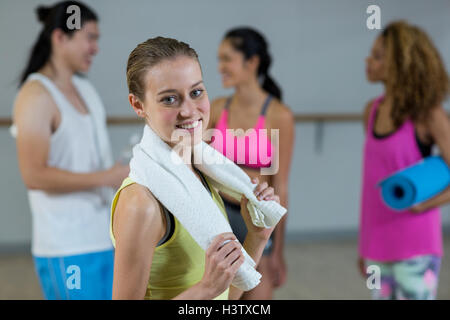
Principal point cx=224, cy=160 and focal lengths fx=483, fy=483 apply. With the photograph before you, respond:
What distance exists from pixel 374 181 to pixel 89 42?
Result: 2.28ft

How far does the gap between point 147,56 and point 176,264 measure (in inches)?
6.1

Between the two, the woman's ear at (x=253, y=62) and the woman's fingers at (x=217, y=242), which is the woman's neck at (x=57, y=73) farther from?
the woman's fingers at (x=217, y=242)

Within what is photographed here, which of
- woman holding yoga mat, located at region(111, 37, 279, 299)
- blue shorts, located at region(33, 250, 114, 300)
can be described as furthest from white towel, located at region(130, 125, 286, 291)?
blue shorts, located at region(33, 250, 114, 300)

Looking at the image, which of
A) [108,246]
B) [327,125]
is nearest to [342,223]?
[327,125]

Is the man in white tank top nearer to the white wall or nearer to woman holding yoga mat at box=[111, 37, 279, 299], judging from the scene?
woman holding yoga mat at box=[111, 37, 279, 299]

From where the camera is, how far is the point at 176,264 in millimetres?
364

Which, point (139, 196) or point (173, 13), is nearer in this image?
point (139, 196)

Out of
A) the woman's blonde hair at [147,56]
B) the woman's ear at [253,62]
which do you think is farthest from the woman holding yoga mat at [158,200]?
the woman's ear at [253,62]

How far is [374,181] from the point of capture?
3.32ft

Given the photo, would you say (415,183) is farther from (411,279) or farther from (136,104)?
(136,104)

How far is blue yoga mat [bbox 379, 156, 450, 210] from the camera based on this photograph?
0.79m

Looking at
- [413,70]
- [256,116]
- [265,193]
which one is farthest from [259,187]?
[413,70]

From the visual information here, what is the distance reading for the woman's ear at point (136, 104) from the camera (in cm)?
32
